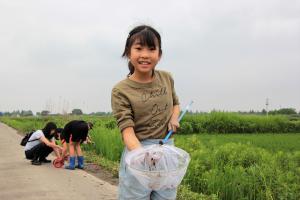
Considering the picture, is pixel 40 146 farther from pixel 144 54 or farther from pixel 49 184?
pixel 144 54

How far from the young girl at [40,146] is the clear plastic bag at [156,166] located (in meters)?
7.00

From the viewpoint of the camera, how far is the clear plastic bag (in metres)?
2.30

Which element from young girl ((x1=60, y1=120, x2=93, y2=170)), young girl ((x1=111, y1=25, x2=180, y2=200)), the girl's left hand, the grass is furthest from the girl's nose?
young girl ((x1=60, y1=120, x2=93, y2=170))

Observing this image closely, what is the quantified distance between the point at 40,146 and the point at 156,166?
284 inches

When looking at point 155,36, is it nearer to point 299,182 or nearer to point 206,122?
point 299,182

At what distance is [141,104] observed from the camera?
8.38 feet

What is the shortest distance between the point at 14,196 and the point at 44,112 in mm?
51022

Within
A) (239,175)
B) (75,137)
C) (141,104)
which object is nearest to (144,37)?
(141,104)

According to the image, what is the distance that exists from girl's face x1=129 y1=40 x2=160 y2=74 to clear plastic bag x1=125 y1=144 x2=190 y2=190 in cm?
50

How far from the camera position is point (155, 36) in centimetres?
258

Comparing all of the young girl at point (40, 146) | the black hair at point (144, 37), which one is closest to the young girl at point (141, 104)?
the black hair at point (144, 37)

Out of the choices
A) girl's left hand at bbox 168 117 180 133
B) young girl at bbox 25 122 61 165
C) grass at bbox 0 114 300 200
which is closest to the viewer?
girl's left hand at bbox 168 117 180 133

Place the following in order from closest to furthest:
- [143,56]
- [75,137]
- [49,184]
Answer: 1. [143,56]
2. [49,184]
3. [75,137]

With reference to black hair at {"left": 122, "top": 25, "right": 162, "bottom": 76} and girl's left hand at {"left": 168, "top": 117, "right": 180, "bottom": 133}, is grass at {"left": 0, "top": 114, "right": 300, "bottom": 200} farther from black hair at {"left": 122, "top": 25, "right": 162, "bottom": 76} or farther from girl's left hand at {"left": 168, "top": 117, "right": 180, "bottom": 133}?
black hair at {"left": 122, "top": 25, "right": 162, "bottom": 76}
